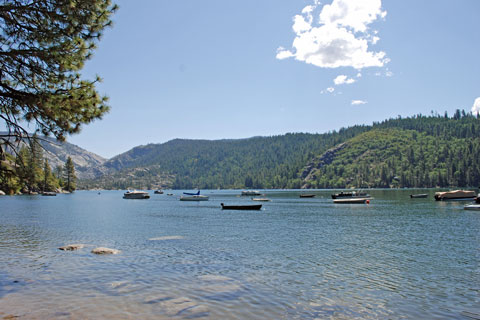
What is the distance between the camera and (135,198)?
18725cm

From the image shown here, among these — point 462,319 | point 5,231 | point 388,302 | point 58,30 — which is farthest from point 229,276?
point 5,231

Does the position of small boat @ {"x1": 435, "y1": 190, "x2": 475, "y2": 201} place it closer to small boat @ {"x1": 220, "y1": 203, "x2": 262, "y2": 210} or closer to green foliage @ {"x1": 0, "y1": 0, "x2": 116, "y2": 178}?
small boat @ {"x1": 220, "y1": 203, "x2": 262, "y2": 210}

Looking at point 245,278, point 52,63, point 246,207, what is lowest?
point 246,207

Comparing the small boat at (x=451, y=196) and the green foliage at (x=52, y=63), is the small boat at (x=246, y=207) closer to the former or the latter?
the small boat at (x=451, y=196)

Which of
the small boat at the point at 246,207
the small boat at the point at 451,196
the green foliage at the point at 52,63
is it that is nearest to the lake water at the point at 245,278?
the green foliage at the point at 52,63

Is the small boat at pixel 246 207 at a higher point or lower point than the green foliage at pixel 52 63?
lower

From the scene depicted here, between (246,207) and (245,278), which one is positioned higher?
(245,278)

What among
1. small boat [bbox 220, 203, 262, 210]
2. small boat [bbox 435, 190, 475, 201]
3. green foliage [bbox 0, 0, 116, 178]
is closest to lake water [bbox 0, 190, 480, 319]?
green foliage [bbox 0, 0, 116, 178]

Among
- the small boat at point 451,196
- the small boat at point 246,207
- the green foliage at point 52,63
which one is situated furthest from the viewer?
the small boat at point 451,196

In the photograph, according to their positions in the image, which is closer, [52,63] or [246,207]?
[52,63]

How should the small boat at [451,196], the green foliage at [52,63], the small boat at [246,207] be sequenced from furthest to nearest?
the small boat at [451,196]
the small boat at [246,207]
the green foliage at [52,63]

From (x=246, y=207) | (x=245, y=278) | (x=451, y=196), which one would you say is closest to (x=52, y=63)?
(x=245, y=278)

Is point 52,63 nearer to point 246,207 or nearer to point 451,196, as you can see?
point 246,207

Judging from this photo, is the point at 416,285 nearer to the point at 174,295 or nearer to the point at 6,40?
the point at 174,295
